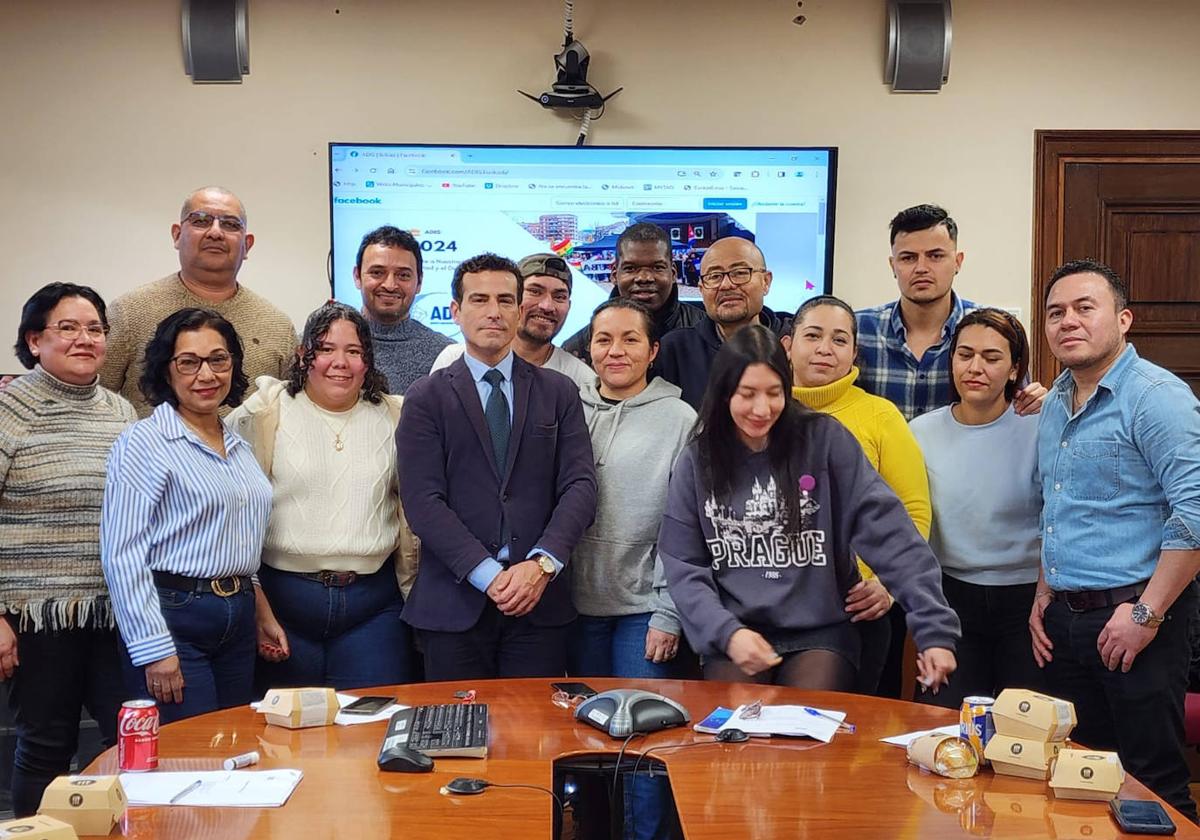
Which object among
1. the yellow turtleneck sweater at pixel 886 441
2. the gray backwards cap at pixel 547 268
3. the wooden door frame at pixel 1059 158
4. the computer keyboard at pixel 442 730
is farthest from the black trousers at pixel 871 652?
the wooden door frame at pixel 1059 158

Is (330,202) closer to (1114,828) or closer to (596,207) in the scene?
(596,207)

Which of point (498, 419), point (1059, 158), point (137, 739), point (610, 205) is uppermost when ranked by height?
point (1059, 158)

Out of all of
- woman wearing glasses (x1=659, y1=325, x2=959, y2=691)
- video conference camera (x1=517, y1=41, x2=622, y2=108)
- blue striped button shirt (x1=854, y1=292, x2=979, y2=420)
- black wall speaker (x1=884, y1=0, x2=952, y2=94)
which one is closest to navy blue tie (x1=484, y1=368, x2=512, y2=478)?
woman wearing glasses (x1=659, y1=325, x2=959, y2=691)

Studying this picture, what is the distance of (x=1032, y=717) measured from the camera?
1.81m

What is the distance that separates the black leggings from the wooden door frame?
278cm

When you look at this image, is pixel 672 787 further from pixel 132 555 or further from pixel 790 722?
pixel 132 555

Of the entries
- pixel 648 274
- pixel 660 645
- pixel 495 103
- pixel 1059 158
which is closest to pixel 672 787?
pixel 660 645

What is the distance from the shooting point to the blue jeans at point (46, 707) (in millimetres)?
2684

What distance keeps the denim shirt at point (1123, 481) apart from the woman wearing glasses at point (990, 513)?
0.14 meters

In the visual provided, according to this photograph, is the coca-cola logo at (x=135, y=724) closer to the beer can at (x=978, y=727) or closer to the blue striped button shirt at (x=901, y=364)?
the beer can at (x=978, y=727)

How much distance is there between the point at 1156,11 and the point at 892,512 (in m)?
3.37

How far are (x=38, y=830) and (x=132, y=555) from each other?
117 centimetres

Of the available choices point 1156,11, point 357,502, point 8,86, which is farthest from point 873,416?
point 8,86

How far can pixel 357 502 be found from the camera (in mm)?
2820
